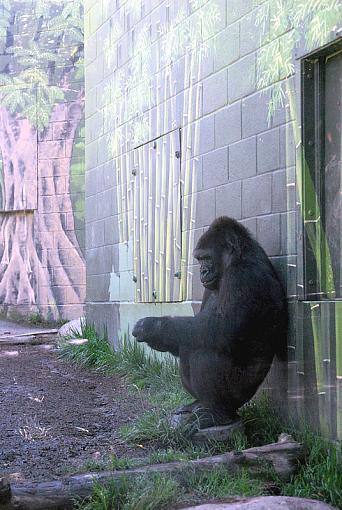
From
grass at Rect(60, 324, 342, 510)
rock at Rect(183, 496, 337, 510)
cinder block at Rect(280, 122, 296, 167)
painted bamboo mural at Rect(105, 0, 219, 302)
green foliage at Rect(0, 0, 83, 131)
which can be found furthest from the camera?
green foliage at Rect(0, 0, 83, 131)

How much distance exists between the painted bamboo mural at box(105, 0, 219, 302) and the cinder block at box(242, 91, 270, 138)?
3.01ft

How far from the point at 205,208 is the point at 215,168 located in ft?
1.21

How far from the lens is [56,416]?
20.4 feet

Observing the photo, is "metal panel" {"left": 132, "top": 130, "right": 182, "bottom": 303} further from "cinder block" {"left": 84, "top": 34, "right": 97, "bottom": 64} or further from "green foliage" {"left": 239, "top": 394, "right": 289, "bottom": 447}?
"cinder block" {"left": 84, "top": 34, "right": 97, "bottom": 64}

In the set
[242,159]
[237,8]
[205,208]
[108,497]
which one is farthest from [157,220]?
[108,497]

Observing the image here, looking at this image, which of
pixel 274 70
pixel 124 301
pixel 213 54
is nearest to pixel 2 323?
pixel 124 301

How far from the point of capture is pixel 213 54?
642cm

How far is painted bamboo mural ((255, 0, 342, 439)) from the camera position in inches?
181

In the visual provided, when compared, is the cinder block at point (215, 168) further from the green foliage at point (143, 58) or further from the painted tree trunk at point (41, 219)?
the painted tree trunk at point (41, 219)

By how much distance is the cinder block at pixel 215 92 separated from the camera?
6234 mm

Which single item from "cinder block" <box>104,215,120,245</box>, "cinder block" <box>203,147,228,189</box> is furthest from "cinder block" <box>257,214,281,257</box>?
"cinder block" <box>104,215,120,245</box>

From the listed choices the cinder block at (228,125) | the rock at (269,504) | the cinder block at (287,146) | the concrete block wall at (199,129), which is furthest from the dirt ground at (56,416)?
the cinder block at (228,125)

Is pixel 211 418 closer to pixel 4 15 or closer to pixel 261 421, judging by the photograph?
pixel 261 421

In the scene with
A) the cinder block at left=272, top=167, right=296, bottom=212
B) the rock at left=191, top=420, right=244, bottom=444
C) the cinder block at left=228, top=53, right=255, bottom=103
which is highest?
the cinder block at left=228, top=53, right=255, bottom=103
